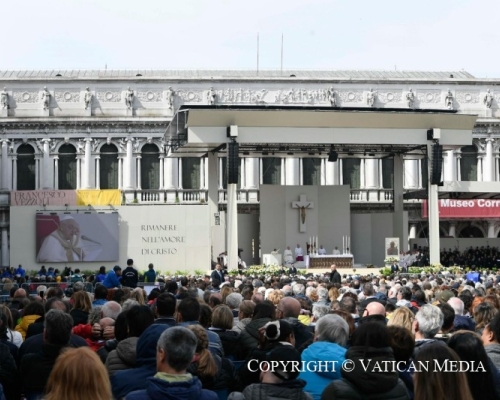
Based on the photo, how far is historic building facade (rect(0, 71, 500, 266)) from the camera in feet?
224

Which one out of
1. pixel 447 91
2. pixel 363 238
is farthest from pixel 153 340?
pixel 447 91

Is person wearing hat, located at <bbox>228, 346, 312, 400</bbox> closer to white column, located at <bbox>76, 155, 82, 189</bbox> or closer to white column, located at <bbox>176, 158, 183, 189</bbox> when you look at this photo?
white column, located at <bbox>176, 158, 183, 189</bbox>

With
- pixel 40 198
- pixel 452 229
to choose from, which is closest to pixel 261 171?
pixel 452 229

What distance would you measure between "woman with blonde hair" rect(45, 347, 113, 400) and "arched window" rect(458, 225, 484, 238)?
65795mm

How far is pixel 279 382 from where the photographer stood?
24.3 ft

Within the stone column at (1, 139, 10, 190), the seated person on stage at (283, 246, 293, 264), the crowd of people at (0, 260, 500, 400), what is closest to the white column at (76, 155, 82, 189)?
the stone column at (1, 139, 10, 190)

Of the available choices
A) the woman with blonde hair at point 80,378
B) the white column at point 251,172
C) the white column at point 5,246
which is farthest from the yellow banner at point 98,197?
the woman with blonde hair at point 80,378

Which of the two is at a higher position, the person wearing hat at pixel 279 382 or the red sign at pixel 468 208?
the red sign at pixel 468 208

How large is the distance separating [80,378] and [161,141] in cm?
6193

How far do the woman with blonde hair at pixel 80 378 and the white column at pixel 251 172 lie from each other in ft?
205

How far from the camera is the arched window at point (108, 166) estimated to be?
6875 centimetres

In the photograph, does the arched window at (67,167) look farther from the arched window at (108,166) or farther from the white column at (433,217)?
the white column at (433,217)

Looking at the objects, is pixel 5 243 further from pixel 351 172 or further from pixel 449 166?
pixel 449 166

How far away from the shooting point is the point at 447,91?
234 ft
